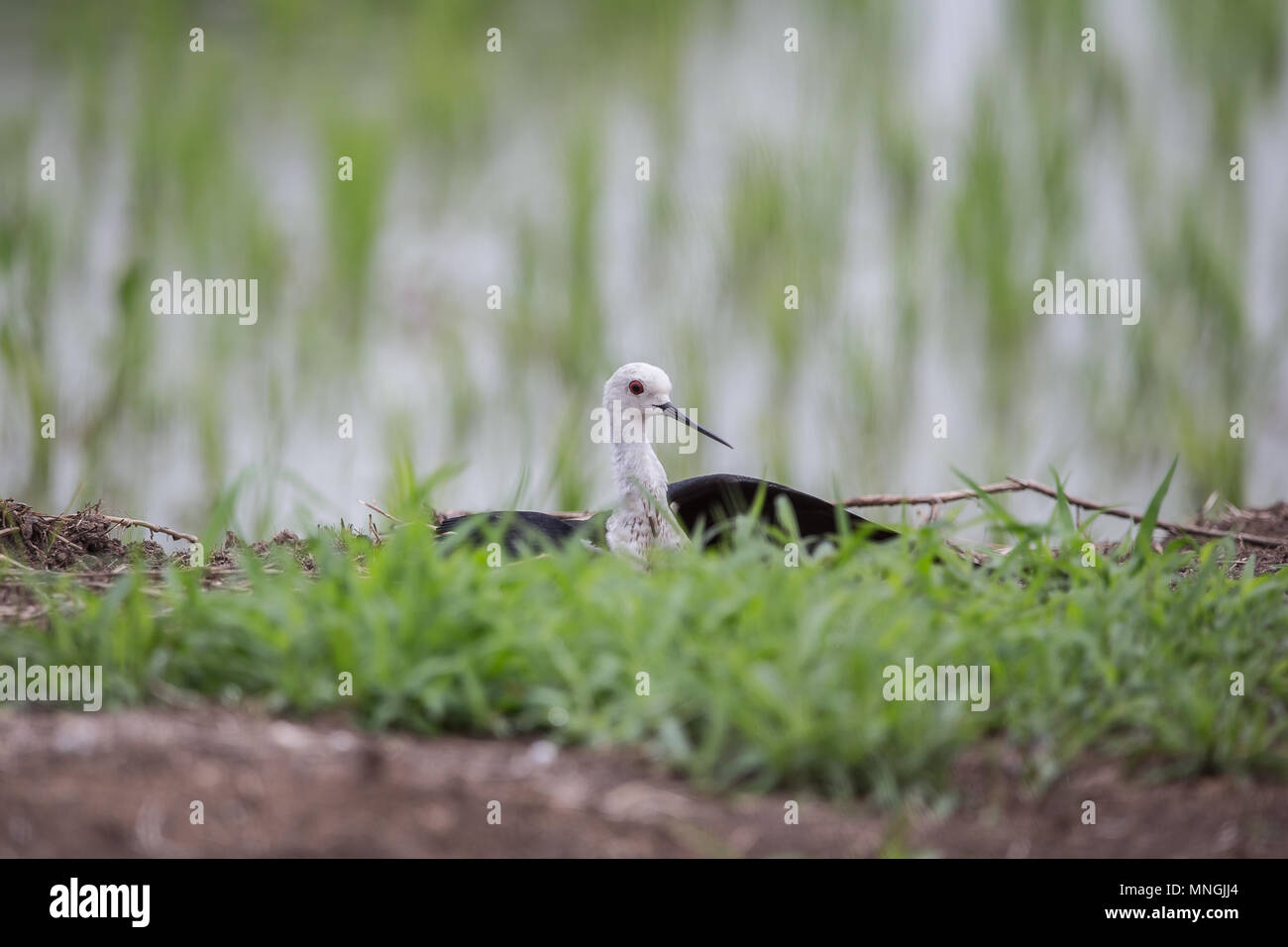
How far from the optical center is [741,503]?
404cm

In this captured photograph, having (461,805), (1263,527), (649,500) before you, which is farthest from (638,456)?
(1263,527)

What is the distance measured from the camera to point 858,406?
5816mm

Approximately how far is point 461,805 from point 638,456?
2.31 m

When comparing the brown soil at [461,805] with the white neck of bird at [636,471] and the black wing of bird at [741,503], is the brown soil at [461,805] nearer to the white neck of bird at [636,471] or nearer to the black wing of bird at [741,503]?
the black wing of bird at [741,503]

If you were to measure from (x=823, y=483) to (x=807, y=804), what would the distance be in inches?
136

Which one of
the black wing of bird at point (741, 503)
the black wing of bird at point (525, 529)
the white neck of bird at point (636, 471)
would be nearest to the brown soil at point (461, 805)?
the black wing of bird at point (525, 529)

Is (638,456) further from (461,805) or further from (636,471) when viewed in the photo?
(461,805)

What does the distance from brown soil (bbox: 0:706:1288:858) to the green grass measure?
0.08 meters

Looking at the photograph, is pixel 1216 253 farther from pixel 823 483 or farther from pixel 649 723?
pixel 649 723

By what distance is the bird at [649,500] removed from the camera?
4.00 metres

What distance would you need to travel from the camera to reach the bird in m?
4.00

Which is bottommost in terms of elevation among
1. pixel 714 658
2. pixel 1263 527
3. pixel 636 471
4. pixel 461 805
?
pixel 461 805

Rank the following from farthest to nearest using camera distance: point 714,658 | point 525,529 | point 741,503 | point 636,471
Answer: point 636,471 → point 741,503 → point 525,529 → point 714,658

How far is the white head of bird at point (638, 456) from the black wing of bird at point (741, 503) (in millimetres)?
94
